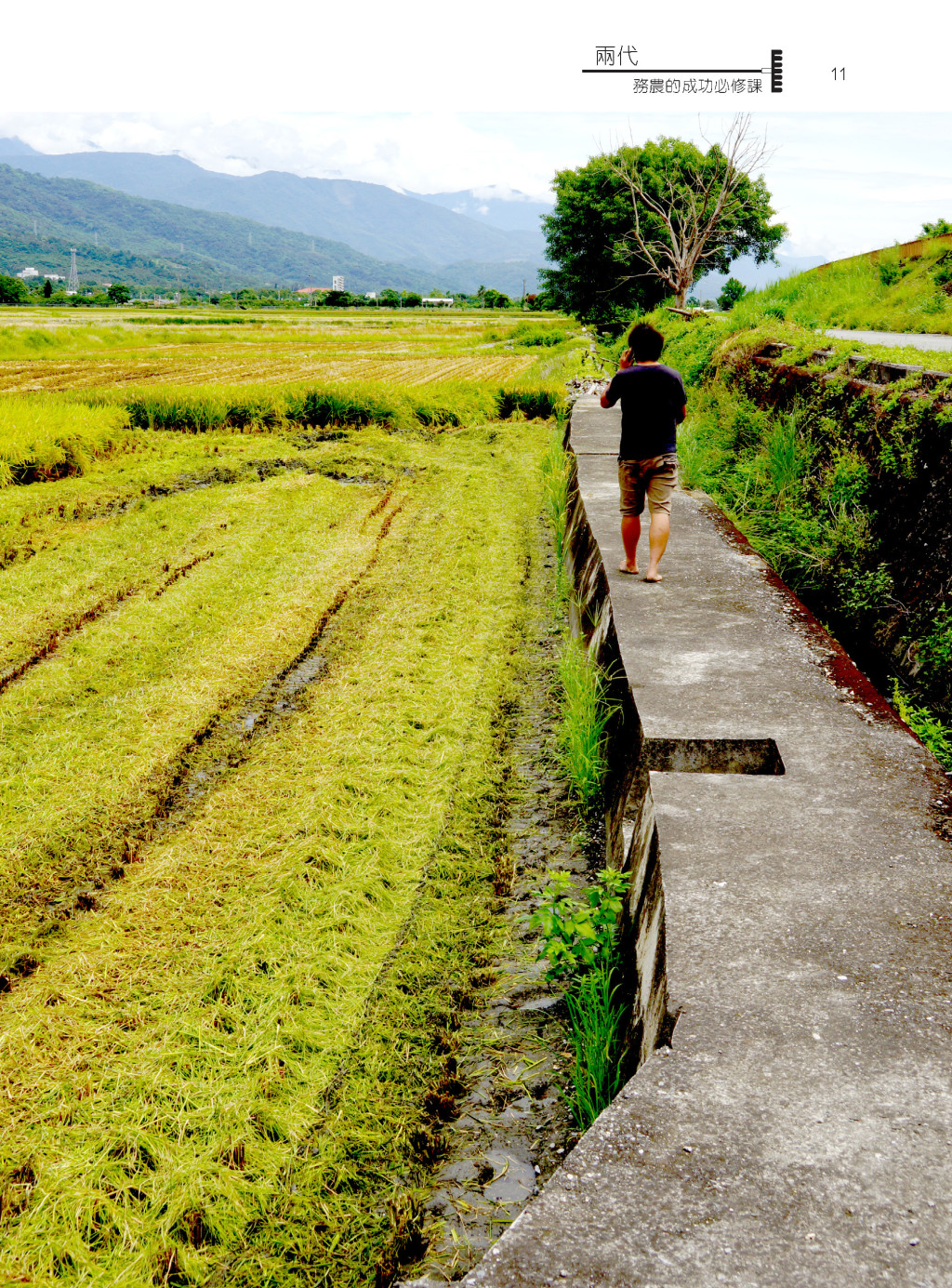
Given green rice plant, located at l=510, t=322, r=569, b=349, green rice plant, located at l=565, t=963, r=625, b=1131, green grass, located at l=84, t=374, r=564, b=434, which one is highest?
green rice plant, located at l=510, t=322, r=569, b=349

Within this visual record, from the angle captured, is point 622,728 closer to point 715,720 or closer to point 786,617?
point 715,720

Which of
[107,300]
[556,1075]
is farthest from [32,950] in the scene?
[107,300]

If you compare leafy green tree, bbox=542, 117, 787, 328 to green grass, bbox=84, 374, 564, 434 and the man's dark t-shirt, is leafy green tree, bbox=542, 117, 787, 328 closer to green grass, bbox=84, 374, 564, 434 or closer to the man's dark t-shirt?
green grass, bbox=84, 374, 564, 434

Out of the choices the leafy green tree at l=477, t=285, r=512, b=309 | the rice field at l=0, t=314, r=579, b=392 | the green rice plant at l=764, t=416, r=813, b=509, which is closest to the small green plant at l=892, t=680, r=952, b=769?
the green rice plant at l=764, t=416, r=813, b=509

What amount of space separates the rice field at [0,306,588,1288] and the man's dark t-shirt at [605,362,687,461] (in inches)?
65.8

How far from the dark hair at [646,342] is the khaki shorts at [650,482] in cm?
54

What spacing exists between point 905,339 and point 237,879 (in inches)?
362

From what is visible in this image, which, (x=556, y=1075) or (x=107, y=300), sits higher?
(x=107, y=300)

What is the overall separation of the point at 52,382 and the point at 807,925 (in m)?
20.7

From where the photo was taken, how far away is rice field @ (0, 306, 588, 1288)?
81.5 inches

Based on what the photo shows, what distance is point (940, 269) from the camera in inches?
488

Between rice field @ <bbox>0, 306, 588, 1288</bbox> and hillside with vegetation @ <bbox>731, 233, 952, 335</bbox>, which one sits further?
hillside with vegetation @ <bbox>731, 233, 952, 335</bbox>

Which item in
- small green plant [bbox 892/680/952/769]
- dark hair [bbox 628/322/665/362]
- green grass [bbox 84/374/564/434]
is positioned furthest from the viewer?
green grass [bbox 84/374/564/434]

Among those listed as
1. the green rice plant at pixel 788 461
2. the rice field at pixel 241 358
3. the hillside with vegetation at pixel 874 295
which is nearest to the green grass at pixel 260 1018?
the green rice plant at pixel 788 461
